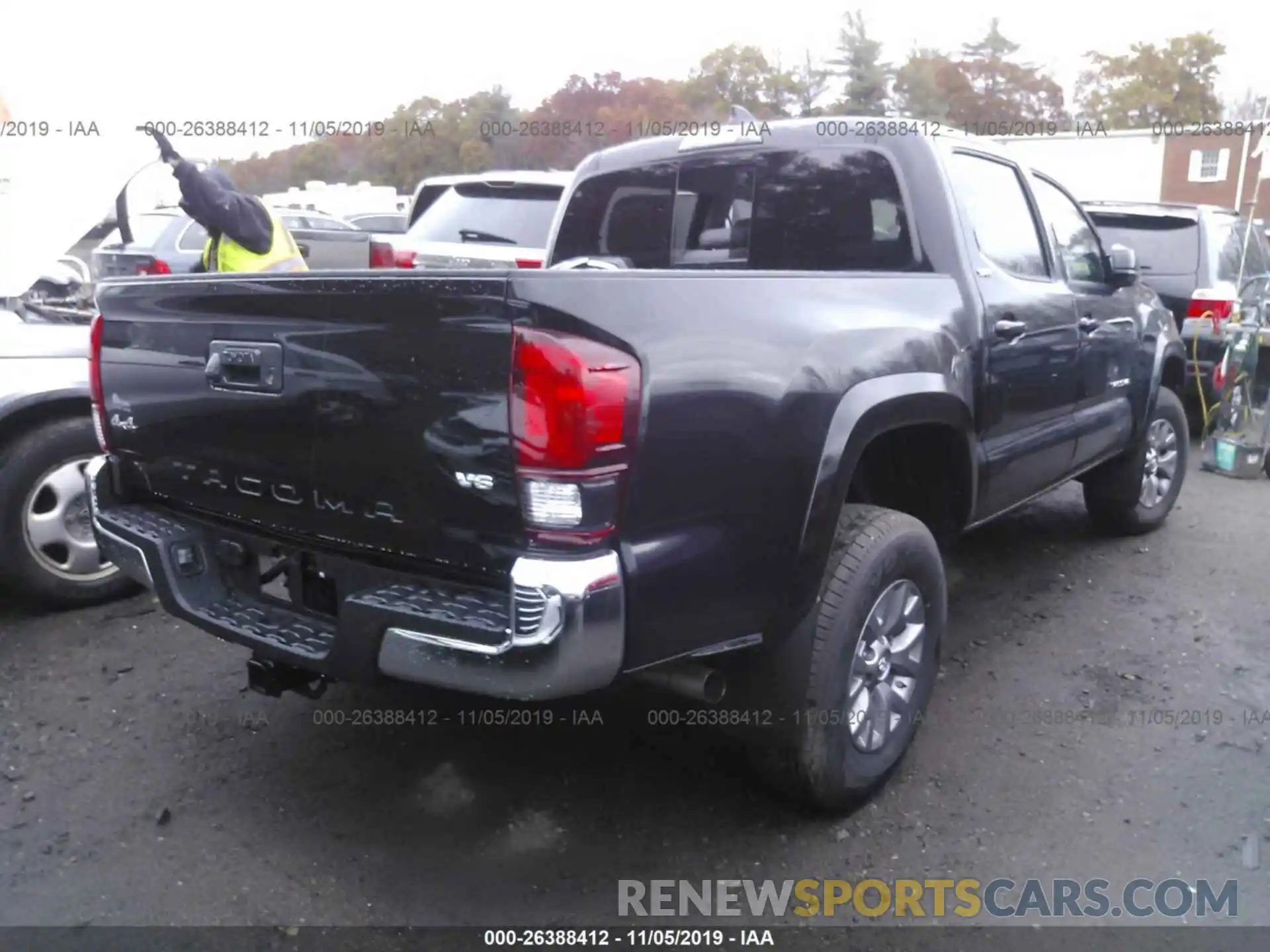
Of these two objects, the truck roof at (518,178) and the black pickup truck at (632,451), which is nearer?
the black pickup truck at (632,451)

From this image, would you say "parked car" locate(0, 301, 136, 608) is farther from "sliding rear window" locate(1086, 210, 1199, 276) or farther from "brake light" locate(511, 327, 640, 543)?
"sliding rear window" locate(1086, 210, 1199, 276)

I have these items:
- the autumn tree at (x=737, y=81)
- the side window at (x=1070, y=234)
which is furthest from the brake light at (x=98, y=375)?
the autumn tree at (x=737, y=81)

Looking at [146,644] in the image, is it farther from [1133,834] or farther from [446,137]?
[446,137]

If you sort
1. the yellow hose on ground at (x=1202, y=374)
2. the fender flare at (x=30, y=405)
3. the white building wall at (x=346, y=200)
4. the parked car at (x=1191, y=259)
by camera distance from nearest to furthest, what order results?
the fender flare at (x=30, y=405), the yellow hose on ground at (x=1202, y=374), the parked car at (x=1191, y=259), the white building wall at (x=346, y=200)

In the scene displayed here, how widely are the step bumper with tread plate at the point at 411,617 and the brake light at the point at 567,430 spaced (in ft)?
0.32

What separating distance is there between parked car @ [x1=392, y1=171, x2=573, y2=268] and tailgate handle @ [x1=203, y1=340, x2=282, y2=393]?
510 centimetres

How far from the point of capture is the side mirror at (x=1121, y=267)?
183 inches

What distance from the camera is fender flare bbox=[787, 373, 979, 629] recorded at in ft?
8.77

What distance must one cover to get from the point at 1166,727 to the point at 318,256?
9654 millimetres

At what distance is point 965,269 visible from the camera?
3.48 m

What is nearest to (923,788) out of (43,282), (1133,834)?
(1133,834)

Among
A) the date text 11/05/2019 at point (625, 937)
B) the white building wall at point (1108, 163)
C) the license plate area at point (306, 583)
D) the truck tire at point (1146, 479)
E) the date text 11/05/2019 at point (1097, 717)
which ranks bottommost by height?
the date text 11/05/2019 at point (1097, 717)

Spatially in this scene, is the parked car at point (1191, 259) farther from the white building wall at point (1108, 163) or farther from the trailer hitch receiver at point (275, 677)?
the white building wall at point (1108, 163)

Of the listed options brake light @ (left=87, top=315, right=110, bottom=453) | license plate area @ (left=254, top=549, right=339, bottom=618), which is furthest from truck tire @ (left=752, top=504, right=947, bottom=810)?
brake light @ (left=87, top=315, right=110, bottom=453)
